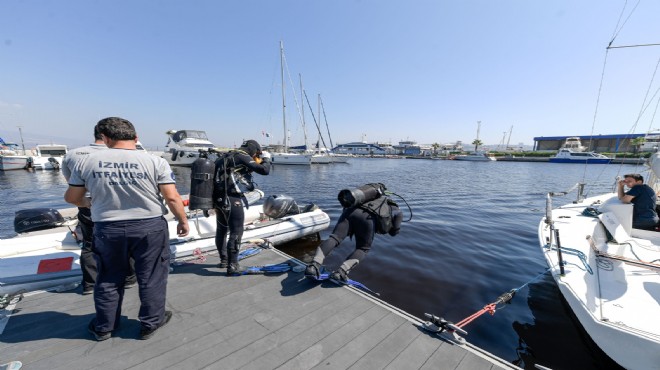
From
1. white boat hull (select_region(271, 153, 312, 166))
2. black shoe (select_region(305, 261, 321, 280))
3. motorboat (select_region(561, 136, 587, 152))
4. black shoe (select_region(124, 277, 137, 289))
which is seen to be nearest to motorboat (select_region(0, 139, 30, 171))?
white boat hull (select_region(271, 153, 312, 166))

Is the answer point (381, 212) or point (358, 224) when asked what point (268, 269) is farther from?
point (381, 212)

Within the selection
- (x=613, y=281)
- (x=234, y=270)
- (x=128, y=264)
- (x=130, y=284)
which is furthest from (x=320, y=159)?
(x=128, y=264)

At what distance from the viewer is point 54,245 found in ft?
14.0

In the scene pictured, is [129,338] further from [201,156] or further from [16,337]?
[201,156]

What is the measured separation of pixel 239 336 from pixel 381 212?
230cm

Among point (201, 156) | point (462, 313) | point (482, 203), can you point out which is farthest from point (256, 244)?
point (482, 203)

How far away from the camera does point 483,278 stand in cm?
590

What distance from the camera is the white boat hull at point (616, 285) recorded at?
2645 millimetres

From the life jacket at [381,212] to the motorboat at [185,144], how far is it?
33.8 meters

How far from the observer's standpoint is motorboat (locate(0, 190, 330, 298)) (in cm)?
345

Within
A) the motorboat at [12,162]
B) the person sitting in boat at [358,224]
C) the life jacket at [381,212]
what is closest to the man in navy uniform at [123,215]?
the person sitting in boat at [358,224]

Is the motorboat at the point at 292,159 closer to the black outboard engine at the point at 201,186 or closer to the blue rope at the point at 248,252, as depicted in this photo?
the blue rope at the point at 248,252

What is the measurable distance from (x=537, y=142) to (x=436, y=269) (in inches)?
3775

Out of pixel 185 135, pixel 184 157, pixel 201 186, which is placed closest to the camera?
pixel 201 186
